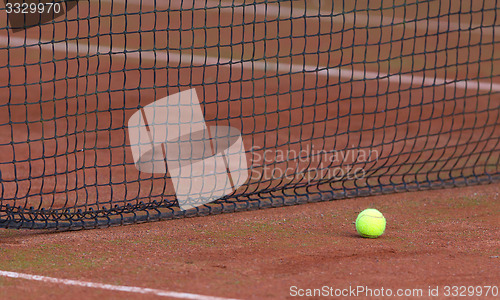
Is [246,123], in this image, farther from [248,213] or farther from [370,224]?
[370,224]

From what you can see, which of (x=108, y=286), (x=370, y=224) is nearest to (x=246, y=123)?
(x=370, y=224)

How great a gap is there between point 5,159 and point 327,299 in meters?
4.30

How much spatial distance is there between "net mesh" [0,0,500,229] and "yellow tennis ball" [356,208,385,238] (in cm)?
99

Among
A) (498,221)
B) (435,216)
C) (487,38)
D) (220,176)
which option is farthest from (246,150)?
(487,38)

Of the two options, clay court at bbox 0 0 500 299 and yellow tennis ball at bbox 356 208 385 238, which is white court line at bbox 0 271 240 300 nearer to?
clay court at bbox 0 0 500 299

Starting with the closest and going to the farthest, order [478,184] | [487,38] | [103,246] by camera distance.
Result: [103,246] < [478,184] < [487,38]

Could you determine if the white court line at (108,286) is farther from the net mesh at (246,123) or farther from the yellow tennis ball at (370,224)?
the yellow tennis ball at (370,224)

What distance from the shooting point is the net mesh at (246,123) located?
5.64m

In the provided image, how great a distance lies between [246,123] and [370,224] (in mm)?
3688

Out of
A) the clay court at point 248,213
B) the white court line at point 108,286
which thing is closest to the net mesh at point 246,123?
the clay court at point 248,213

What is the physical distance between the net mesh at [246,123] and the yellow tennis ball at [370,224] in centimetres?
99

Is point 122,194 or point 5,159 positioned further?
point 5,159

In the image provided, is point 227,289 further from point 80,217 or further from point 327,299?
point 80,217

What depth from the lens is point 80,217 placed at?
211 inches
